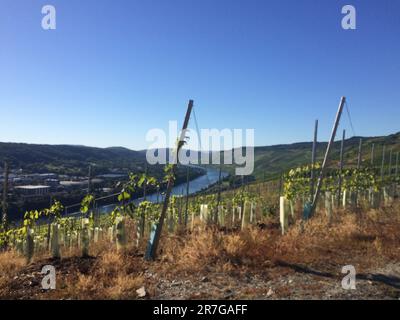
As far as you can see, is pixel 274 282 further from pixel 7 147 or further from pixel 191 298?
pixel 7 147

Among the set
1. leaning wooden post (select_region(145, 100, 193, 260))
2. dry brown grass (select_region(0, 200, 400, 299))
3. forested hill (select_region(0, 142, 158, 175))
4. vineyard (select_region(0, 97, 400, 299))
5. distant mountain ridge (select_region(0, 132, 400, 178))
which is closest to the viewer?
vineyard (select_region(0, 97, 400, 299))

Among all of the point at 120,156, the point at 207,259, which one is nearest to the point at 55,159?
the point at 120,156

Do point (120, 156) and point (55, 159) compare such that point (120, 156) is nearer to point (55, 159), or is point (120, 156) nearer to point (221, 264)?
point (55, 159)

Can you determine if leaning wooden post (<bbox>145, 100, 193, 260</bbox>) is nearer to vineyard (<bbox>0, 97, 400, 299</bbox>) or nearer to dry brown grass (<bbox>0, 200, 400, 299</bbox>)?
vineyard (<bbox>0, 97, 400, 299</bbox>)

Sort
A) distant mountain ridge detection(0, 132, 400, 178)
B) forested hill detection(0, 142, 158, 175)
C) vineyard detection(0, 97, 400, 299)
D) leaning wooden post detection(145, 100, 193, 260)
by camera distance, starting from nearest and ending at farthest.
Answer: vineyard detection(0, 97, 400, 299) < leaning wooden post detection(145, 100, 193, 260) < distant mountain ridge detection(0, 132, 400, 178) < forested hill detection(0, 142, 158, 175)

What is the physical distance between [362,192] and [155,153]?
32.6 feet

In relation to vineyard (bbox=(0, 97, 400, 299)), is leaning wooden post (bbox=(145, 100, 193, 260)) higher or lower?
higher

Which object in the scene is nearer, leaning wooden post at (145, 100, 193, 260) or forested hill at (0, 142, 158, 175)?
leaning wooden post at (145, 100, 193, 260)

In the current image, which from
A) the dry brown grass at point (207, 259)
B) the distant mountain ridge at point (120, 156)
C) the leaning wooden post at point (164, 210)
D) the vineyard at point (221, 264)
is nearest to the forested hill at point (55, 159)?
the distant mountain ridge at point (120, 156)

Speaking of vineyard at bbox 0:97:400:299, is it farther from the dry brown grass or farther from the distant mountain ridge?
the distant mountain ridge

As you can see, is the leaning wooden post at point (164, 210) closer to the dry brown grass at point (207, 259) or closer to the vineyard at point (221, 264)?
the vineyard at point (221, 264)

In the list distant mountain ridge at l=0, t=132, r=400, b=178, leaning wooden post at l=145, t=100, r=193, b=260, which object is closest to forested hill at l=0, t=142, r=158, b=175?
distant mountain ridge at l=0, t=132, r=400, b=178
